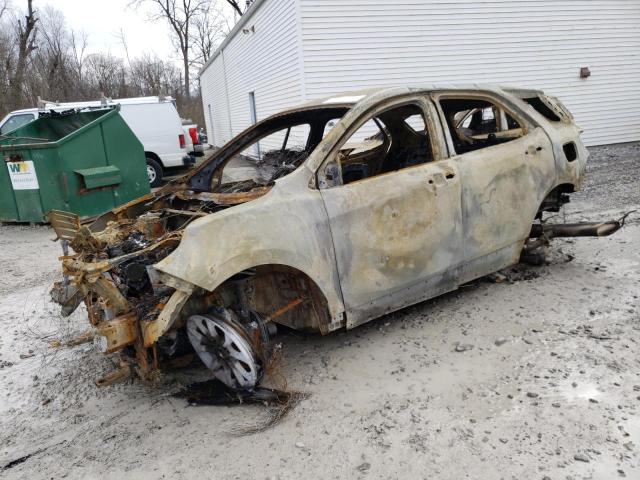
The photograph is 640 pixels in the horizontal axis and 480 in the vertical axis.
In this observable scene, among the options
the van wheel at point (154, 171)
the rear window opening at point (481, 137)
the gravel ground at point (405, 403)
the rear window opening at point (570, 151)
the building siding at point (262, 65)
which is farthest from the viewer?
the van wheel at point (154, 171)

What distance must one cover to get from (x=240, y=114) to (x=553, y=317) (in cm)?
1704

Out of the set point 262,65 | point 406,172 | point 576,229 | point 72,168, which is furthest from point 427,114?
point 262,65

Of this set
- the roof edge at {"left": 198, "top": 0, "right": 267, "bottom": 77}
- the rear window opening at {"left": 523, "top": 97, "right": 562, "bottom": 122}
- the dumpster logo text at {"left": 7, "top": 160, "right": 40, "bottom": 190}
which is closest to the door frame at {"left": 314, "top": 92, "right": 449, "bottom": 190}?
the rear window opening at {"left": 523, "top": 97, "right": 562, "bottom": 122}

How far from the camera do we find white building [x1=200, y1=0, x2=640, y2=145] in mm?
10289

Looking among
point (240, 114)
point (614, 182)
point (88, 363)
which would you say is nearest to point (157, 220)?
point (88, 363)

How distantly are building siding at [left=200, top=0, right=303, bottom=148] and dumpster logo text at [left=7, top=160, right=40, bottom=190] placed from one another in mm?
5454

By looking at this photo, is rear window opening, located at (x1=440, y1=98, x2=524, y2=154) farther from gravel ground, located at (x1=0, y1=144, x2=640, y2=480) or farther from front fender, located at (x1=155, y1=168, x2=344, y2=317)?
front fender, located at (x1=155, y1=168, x2=344, y2=317)

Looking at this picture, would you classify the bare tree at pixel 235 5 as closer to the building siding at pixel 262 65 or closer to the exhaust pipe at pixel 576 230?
the building siding at pixel 262 65

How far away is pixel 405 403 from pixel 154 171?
1089 cm

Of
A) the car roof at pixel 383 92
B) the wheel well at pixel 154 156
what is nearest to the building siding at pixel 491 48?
the wheel well at pixel 154 156

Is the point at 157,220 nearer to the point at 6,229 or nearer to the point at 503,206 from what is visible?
the point at 503,206

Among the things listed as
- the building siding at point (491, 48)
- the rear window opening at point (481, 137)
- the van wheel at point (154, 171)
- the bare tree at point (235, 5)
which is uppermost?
the bare tree at point (235, 5)

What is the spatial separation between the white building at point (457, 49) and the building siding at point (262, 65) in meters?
0.04

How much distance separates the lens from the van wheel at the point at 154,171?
12.2 metres
